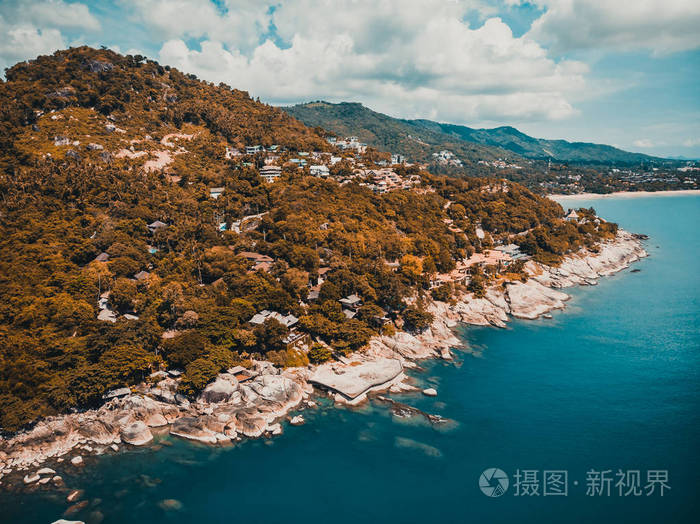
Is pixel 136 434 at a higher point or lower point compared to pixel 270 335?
lower


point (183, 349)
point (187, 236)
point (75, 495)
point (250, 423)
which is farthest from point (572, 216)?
point (75, 495)

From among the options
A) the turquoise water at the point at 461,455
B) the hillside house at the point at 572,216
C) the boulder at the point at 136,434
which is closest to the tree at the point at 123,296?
the boulder at the point at 136,434

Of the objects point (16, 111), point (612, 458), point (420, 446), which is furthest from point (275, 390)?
point (16, 111)

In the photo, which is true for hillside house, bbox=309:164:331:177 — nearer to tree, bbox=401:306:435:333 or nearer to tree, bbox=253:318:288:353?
tree, bbox=401:306:435:333

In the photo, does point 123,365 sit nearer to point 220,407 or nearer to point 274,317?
point 220,407

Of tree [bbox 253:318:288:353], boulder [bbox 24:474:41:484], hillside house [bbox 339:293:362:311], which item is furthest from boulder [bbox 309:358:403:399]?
boulder [bbox 24:474:41:484]

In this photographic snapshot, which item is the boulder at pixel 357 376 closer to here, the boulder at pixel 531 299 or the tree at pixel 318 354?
the tree at pixel 318 354
